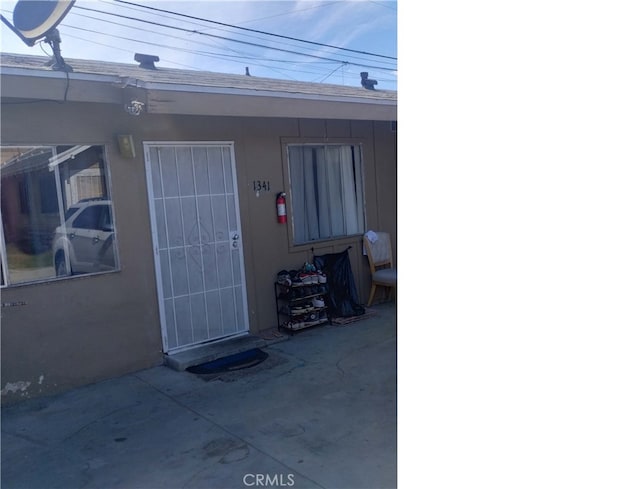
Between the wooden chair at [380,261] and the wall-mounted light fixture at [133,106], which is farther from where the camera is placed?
the wooden chair at [380,261]

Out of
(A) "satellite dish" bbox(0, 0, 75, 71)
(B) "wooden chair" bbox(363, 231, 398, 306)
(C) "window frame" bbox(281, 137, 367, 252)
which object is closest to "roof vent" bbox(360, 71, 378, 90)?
(C) "window frame" bbox(281, 137, 367, 252)

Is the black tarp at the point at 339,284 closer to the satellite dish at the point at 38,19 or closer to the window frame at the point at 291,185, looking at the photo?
the window frame at the point at 291,185

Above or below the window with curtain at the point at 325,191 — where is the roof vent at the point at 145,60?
above

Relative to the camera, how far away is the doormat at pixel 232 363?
4.90 m

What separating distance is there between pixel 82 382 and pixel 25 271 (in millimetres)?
1111

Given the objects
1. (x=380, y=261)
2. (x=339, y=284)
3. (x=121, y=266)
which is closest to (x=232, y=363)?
(x=121, y=266)

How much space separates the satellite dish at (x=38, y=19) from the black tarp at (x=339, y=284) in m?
3.72

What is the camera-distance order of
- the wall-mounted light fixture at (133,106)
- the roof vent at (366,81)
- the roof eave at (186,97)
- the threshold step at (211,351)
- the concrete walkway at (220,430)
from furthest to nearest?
the roof vent at (366,81), the threshold step at (211,351), the wall-mounted light fixture at (133,106), the roof eave at (186,97), the concrete walkway at (220,430)

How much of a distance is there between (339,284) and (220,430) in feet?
10.3

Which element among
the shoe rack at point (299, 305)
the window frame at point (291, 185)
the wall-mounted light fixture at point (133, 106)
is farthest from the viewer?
the window frame at point (291, 185)

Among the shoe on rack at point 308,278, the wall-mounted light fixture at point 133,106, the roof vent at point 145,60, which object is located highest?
the roof vent at point 145,60

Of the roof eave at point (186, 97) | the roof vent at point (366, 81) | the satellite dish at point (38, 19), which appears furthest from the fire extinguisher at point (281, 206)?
the roof vent at point (366, 81)
